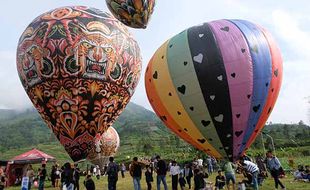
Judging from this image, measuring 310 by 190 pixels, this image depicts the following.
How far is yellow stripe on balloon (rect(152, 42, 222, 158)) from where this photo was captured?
46.8 ft

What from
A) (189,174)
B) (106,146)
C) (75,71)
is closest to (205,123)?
(189,174)

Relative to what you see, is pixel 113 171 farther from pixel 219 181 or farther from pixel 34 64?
pixel 34 64

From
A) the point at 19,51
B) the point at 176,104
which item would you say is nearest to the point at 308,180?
the point at 176,104

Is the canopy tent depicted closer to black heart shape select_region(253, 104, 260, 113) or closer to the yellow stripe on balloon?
the yellow stripe on balloon

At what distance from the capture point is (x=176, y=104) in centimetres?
1437

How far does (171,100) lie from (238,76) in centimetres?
261

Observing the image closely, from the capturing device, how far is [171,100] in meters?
14.5

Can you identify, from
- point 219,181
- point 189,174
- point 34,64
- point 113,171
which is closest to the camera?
point 113,171

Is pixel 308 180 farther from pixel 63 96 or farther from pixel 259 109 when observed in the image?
pixel 63 96

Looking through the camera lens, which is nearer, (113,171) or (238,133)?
(238,133)

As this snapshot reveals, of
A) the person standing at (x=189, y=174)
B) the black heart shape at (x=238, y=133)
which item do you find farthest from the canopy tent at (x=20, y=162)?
the black heart shape at (x=238, y=133)

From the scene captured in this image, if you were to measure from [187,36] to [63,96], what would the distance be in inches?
225

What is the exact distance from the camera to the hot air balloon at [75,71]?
16.2 meters

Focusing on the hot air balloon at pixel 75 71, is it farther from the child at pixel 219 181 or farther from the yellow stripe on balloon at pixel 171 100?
the child at pixel 219 181
